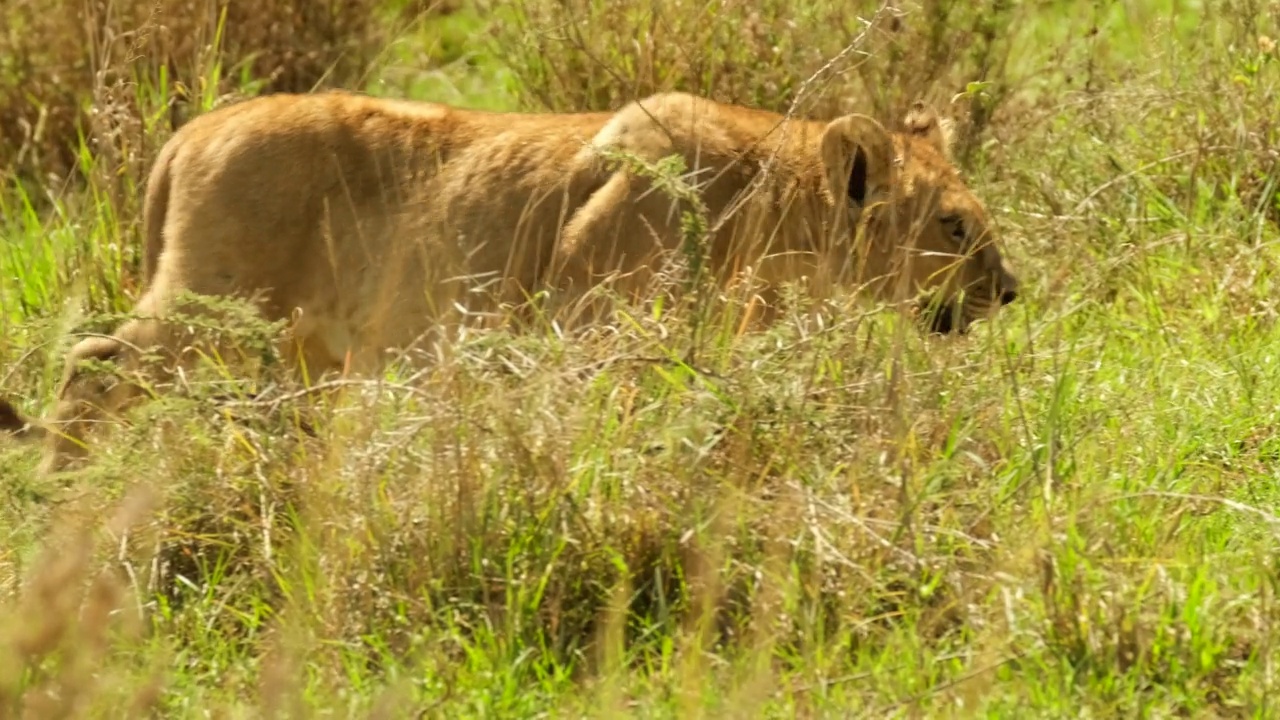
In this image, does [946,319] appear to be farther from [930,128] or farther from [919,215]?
[930,128]

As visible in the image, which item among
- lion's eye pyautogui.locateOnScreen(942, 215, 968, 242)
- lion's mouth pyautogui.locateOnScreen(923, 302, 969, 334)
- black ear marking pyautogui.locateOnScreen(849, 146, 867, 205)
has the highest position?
black ear marking pyautogui.locateOnScreen(849, 146, 867, 205)

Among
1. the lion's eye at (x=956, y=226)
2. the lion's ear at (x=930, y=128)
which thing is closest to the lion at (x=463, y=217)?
the lion's eye at (x=956, y=226)

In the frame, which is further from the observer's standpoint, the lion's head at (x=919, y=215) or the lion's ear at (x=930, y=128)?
the lion's ear at (x=930, y=128)

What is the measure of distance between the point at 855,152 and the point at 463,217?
1084 mm

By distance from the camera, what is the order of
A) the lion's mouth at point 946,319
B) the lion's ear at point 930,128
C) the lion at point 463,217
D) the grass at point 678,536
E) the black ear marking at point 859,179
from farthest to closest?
1. the lion's ear at point 930,128
2. the black ear marking at point 859,179
3. the lion at point 463,217
4. the lion's mouth at point 946,319
5. the grass at point 678,536

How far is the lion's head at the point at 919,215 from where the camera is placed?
18.0ft

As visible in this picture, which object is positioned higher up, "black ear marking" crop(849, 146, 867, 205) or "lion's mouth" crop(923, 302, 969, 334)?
"black ear marking" crop(849, 146, 867, 205)

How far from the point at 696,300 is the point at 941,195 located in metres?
1.25

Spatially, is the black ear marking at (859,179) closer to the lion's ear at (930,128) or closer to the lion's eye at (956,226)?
the lion's eye at (956,226)

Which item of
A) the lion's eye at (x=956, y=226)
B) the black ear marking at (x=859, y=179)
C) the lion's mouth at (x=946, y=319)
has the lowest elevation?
the lion's mouth at (x=946, y=319)

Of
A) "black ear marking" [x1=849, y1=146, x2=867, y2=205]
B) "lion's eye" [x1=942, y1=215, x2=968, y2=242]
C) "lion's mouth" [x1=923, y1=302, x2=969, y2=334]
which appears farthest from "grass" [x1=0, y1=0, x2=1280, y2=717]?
"black ear marking" [x1=849, y1=146, x2=867, y2=205]

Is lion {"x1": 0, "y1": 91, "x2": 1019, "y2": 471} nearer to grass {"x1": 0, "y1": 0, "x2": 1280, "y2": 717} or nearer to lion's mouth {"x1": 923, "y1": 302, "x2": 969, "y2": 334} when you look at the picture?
lion's mouth {"x1": 923, "y1": 302, "x2": 969, "y2": 334}

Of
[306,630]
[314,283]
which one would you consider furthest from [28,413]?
[306,630]

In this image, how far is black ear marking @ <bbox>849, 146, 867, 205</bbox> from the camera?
5578mm
